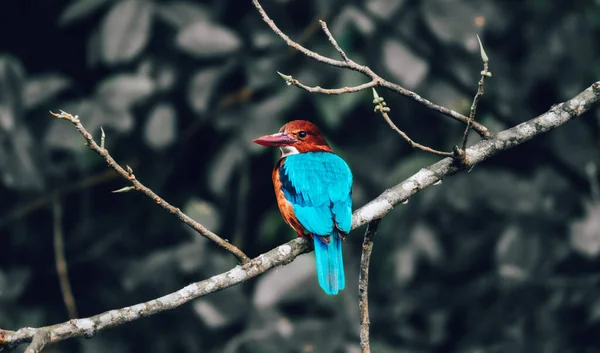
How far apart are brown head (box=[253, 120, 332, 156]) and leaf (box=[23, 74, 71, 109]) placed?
0.87 metres

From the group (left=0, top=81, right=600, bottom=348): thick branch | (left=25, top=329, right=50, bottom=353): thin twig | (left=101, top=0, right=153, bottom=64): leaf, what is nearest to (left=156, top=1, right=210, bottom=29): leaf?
(left=101, top=0, right=153, bottom=64): leaf

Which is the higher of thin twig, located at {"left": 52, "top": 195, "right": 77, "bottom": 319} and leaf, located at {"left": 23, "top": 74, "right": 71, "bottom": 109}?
leaf, located at {"left": 23, "top": 74, "right": 71, "bottom": 109}

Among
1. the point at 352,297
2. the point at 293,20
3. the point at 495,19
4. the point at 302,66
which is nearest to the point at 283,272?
the point at 352,297

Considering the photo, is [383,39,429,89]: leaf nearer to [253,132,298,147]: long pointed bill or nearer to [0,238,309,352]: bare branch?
[253,132,298,147]: long pointed bill

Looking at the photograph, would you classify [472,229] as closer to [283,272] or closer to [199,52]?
[283,272]

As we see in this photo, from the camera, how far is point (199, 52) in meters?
3.23

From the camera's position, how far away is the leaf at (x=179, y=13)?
3.31 m

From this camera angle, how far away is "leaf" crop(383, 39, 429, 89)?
3117 mm

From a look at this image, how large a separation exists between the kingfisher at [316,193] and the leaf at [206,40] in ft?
1.38

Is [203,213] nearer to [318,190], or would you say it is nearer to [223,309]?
[223,309]

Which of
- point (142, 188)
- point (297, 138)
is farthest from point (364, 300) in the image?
point (297, 138)

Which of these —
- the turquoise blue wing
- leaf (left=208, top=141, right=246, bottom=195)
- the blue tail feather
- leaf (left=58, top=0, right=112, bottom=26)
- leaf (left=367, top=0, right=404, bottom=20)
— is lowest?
the blue tail feather

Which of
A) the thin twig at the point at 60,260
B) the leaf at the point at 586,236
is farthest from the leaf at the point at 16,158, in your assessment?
the leaf at the point at 586,236

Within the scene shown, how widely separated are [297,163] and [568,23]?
1.35 meters
